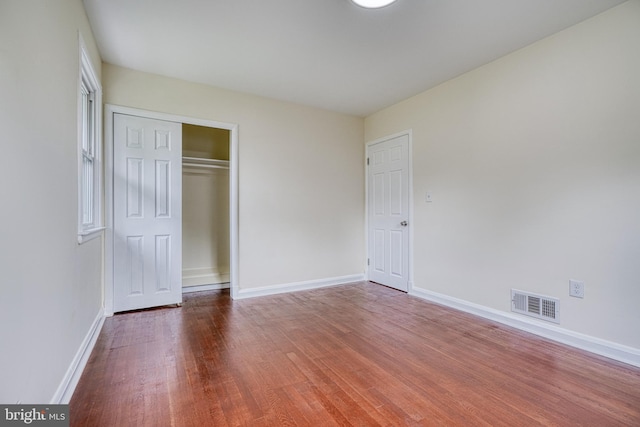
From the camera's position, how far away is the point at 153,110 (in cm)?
330

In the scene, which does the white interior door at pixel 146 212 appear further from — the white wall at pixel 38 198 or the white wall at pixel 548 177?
the white wall at pixel 548 177

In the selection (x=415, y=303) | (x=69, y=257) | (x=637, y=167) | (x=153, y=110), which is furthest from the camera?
(x=415, y=303)

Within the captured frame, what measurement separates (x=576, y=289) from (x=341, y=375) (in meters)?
1.99

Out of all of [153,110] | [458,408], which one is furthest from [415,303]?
[153,110]

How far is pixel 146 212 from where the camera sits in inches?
130

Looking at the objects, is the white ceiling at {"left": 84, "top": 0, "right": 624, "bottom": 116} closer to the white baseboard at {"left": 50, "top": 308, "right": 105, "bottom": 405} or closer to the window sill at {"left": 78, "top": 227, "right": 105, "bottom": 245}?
the window sill at {"left": 78, "top": 227, "right": 105, "bottom": 245}

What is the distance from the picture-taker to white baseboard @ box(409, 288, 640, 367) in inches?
85.0

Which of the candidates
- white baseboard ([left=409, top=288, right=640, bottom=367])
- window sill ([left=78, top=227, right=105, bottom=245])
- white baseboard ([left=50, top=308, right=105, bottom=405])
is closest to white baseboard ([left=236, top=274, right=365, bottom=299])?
white baseboard ([left=409, top=288, right=640, bottom=367])

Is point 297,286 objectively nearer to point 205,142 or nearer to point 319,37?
point 205,142

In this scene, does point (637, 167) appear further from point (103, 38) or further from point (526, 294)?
point (103, 38)

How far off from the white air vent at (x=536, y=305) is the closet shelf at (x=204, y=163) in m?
3.92

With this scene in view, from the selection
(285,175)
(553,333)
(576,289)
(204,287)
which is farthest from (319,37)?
(204,287)

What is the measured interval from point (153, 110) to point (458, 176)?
11.1 feet

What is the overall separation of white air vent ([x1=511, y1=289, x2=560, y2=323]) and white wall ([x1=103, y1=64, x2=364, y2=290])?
2262 millimetres
